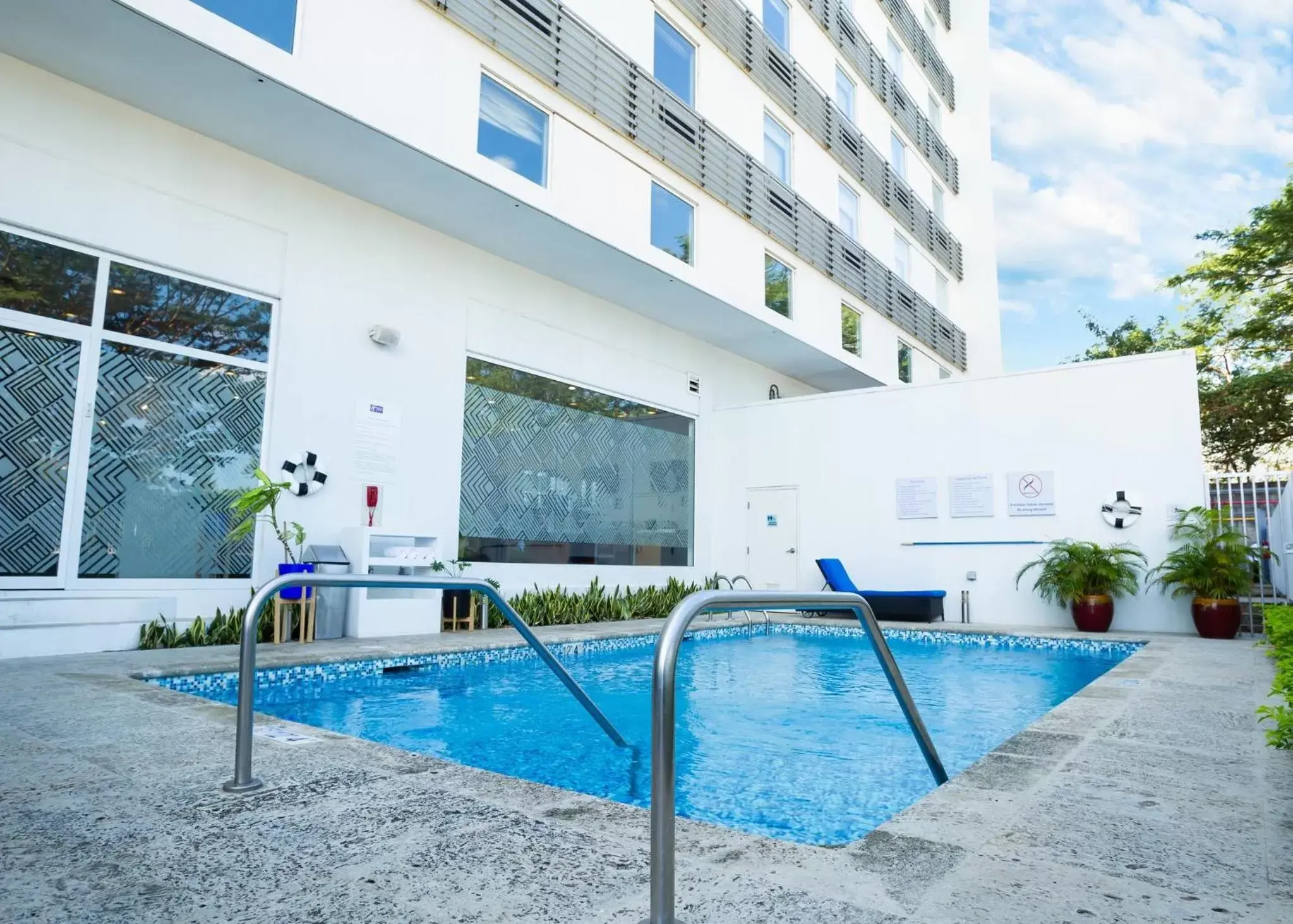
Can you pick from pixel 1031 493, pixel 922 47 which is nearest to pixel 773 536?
pixel 1031 493

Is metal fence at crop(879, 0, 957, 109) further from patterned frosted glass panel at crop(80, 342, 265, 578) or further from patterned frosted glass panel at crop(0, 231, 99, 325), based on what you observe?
patterned frosted glass panel at crop(0, 231, 99, 325)

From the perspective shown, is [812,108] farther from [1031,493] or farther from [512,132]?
[1031,493]

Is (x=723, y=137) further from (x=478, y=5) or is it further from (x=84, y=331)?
(x=84, y=331)

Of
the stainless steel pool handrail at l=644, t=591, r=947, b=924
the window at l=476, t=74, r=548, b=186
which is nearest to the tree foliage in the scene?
the window at l=476, t=74, r=548, b=186

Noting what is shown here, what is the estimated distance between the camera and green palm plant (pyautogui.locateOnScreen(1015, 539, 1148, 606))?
33.7ft

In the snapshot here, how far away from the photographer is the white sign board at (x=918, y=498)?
1210cm

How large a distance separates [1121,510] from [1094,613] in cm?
147

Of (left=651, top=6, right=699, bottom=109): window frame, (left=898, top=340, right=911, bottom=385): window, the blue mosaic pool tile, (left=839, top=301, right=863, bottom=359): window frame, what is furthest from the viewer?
(left=898, top=340, right=911, bottom=385): window

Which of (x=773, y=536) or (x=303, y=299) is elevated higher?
(x=303, y=299)

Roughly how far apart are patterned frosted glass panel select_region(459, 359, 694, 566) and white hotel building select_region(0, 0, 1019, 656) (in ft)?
0.16

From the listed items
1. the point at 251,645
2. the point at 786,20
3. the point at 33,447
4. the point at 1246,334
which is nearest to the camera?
the point at 251,645

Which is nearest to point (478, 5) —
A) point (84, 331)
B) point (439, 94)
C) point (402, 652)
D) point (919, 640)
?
point (439, 94)

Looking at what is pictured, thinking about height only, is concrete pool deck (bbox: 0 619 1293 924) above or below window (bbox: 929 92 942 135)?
below

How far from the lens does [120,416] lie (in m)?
6.93
